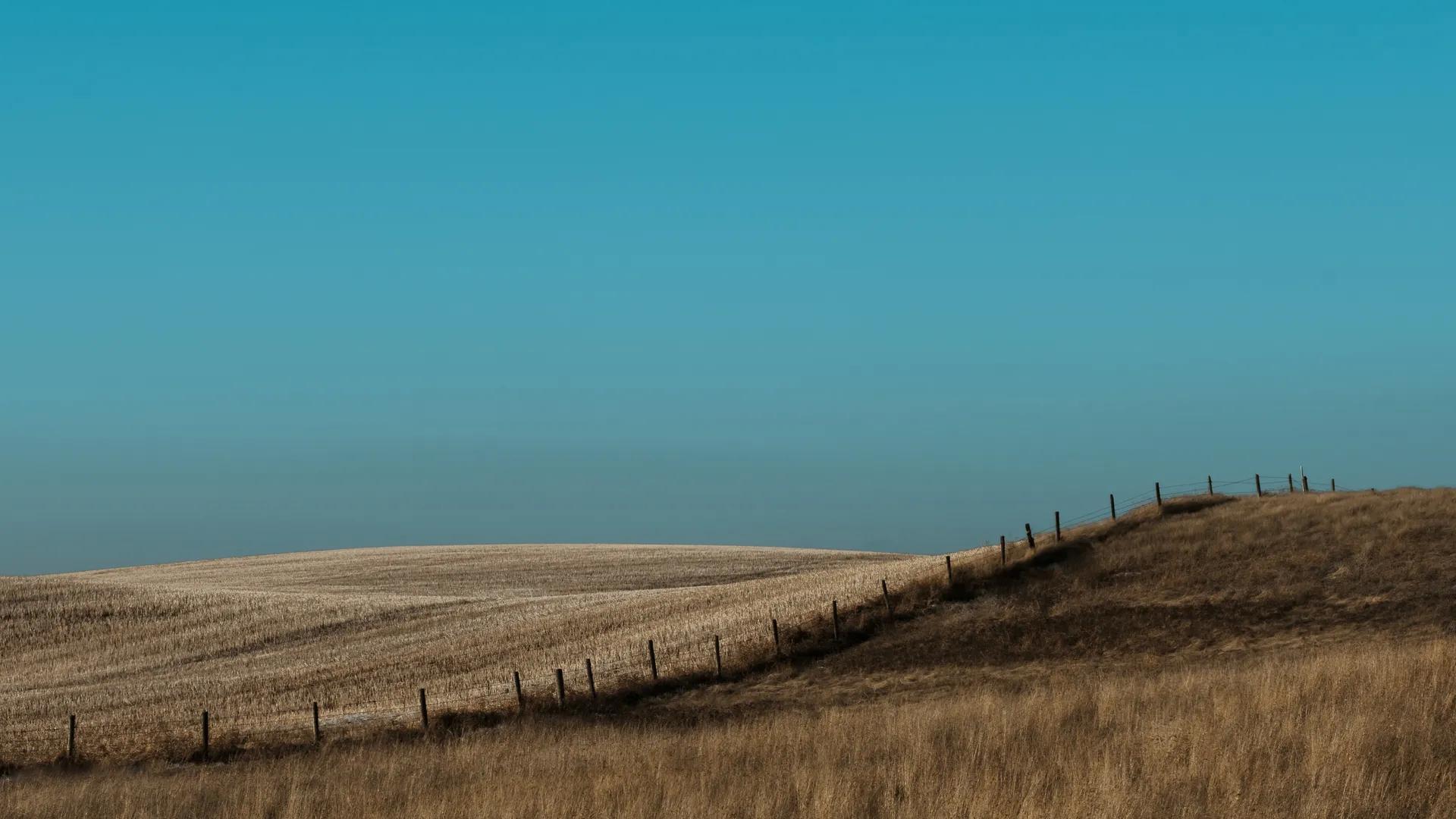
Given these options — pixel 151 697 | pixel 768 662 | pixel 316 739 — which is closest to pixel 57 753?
pixel 316 739

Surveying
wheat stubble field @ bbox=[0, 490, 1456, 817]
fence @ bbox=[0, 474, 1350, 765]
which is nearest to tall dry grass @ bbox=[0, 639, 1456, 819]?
wheat stubble field @ bbox=[0, 490, 1456, 817]

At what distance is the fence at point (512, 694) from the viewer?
98.1 feet

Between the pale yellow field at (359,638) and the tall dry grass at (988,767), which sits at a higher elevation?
the tall dry grass at (988,767)

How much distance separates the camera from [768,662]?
121 feet

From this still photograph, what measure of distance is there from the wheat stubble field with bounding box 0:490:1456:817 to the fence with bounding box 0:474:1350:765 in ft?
3.42

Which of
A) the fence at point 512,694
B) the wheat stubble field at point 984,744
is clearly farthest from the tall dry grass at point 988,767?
the fence at point 512,694

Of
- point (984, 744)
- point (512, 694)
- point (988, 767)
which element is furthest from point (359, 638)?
point (988, 767)

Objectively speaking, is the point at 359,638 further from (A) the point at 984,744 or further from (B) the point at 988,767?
(B) the point at 988,767

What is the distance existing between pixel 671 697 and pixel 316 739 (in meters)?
9.27

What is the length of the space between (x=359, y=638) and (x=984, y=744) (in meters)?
43.4

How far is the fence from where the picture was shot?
98.1ft

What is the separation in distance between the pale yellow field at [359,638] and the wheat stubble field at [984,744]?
4.20 metres

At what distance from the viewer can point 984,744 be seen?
45.5ft

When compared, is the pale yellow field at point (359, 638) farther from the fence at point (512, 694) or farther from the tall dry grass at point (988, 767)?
the tall dry grass at point (988, 767)
